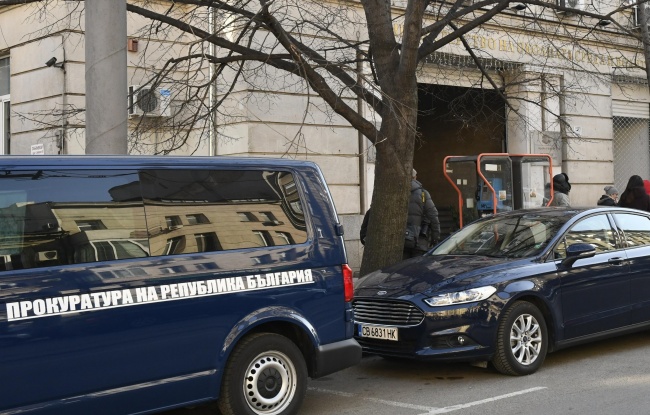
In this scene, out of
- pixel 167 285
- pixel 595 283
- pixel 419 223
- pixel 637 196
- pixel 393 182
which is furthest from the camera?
pixel 637 196

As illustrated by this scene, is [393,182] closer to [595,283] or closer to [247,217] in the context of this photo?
[595,283]

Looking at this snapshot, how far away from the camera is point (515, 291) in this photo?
7773mm

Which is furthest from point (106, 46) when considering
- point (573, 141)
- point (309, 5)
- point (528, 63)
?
point (573, 141)

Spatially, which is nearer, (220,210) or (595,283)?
(220,210)

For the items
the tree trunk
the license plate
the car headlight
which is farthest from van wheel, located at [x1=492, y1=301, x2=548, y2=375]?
the tree trunk

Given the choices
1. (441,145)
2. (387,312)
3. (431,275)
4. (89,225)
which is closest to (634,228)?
→ (431,275)

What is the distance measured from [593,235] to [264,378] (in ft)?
14.1

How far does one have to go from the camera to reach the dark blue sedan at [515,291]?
7590mm

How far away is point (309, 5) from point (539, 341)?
8.84m

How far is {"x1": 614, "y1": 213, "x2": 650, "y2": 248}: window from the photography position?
9172 millimetres

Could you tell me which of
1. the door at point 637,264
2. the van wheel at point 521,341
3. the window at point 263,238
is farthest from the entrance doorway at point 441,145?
the window at point 263,238

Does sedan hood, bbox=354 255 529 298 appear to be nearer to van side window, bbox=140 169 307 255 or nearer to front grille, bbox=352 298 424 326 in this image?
front grille, bbox=352 298 424 326

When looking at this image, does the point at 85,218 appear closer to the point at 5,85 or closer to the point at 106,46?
the point at 106,46

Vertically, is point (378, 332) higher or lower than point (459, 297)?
lower
